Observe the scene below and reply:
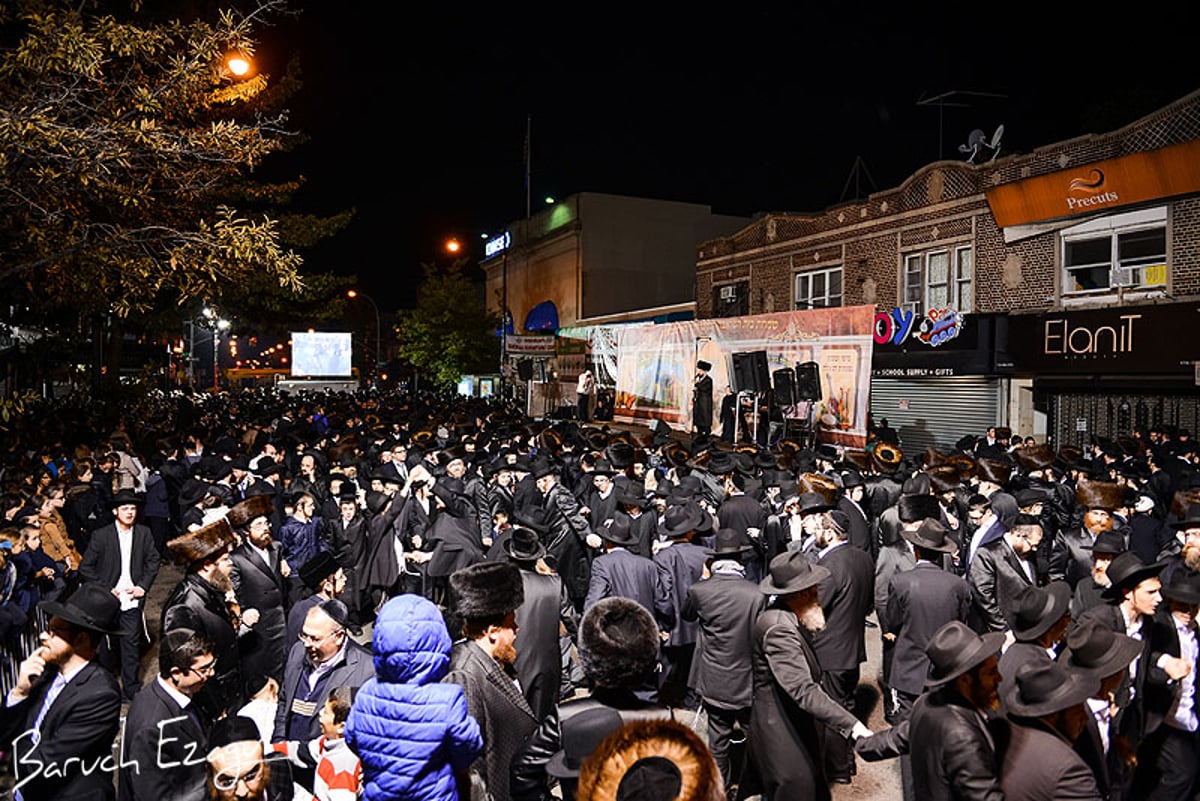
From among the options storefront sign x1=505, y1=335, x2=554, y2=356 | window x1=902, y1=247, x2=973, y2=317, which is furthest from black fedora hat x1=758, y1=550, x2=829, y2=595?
storefront sign x1=505, y1=335, x2=554, y2=356

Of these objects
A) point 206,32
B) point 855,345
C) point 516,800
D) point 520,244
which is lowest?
point 516,800

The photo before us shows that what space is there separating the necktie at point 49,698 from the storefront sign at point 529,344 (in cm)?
2905

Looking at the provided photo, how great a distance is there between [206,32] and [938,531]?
9.44 m

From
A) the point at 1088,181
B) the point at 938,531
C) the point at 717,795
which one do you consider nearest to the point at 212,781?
the point at 717,795

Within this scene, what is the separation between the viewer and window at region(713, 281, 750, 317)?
2872 cm

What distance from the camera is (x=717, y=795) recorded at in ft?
8.28

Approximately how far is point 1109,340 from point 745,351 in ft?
28.2

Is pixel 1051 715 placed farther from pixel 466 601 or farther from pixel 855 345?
pixel 855 345

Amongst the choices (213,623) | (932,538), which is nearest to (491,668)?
(213,623)

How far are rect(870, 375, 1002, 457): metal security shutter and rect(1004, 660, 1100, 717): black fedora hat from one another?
18438 millimetres

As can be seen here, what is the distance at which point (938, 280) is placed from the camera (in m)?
21.9

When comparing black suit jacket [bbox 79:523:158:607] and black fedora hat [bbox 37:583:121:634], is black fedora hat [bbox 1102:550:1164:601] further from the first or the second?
black suit jacket [bbox 79:523:158:607]

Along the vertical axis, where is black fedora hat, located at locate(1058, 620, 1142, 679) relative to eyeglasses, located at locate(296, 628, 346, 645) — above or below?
above

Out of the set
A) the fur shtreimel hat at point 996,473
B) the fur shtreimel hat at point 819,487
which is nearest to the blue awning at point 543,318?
the fur shtreimel hat at point 996,473
